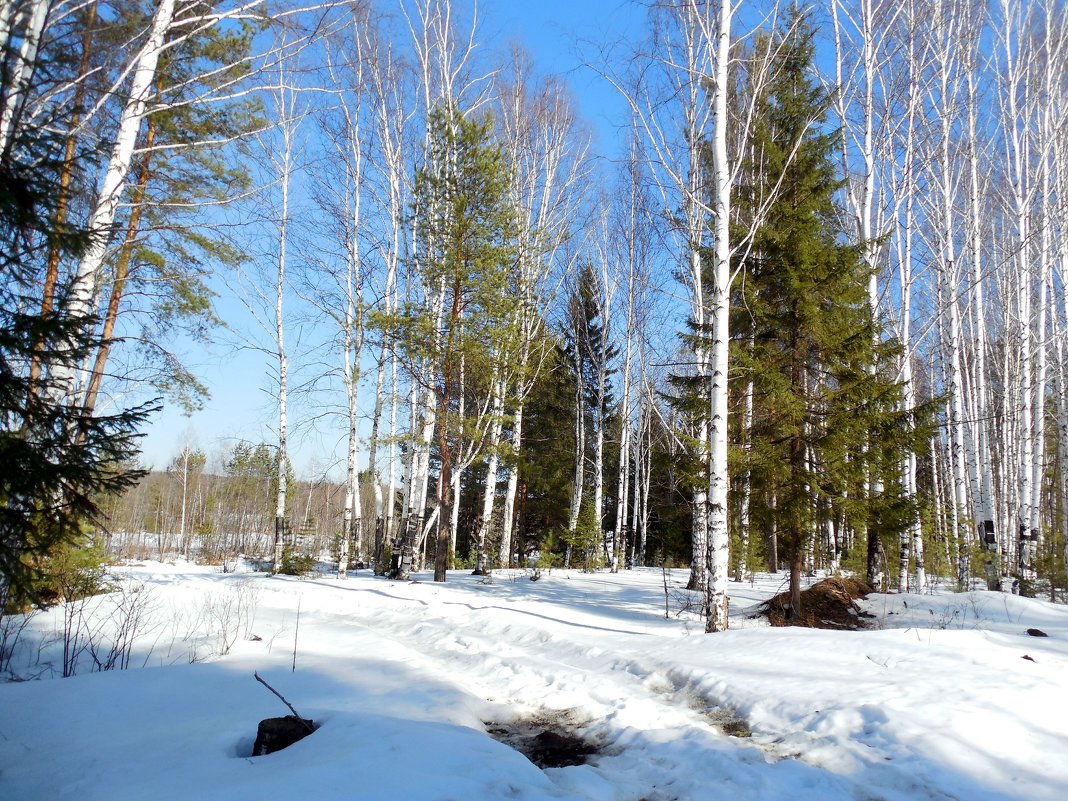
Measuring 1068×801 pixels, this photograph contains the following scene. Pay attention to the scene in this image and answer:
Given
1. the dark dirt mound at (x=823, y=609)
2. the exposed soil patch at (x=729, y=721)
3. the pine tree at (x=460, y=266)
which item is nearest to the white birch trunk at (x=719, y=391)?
the dark dirt mound at (x=823, y=609)

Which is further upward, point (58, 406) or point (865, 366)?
point (865, 366)

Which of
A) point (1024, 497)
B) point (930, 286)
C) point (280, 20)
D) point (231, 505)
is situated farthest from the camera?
point (231, 505)

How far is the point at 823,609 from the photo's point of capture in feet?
28.3

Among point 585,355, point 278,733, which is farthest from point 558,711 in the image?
point 585,355

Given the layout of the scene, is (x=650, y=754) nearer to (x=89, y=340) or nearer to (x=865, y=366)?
(x=89, y=340)

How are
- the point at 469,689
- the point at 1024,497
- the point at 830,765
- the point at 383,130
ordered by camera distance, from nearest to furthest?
the point at 830,765
the point at 469,689
the point at 1024,497
the point at 383,130

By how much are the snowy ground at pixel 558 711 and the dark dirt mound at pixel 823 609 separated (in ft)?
2.19

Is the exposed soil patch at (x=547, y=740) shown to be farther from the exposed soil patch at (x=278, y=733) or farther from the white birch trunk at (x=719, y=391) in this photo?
the white birch trunk at (x=719, y=391)

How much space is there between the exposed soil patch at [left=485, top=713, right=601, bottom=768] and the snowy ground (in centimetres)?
11

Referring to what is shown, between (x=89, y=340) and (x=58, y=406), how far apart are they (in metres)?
0.47

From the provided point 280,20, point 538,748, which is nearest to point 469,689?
point 538,748

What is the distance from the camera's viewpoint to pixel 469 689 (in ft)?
17.4

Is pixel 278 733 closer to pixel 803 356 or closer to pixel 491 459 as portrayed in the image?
pixel 803 356

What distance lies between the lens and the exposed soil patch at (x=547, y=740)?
12.5ft
